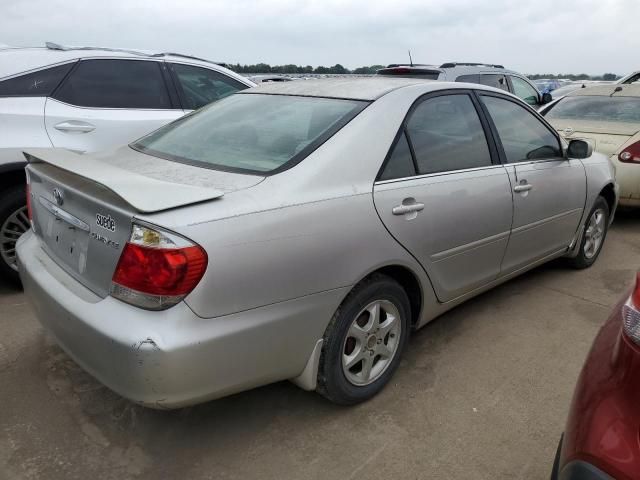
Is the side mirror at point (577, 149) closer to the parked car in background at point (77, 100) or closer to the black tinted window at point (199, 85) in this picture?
the black tinted window at point (199, 85)

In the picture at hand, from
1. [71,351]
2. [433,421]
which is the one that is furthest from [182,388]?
[433,421]

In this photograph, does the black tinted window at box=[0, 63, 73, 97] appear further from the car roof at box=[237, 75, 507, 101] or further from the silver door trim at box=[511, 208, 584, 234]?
the silver door trim at box=[511, 208, 584, 234]

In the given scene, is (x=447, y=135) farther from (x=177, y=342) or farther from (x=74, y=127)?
(x=74, y=127)

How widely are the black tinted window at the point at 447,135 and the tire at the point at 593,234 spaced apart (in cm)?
167

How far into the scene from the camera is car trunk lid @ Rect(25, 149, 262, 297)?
6.45ft

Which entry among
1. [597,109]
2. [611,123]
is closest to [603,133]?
[611,123]

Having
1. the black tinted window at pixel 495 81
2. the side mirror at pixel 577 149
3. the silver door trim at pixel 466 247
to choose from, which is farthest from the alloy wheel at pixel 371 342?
the black tinted window at pixel 495 81

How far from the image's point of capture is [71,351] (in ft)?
7.35

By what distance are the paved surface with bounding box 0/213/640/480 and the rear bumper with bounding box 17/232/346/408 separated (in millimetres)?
387

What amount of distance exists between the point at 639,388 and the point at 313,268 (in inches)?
47.5

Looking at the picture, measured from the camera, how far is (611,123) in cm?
609

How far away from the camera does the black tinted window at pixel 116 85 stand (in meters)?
4.04

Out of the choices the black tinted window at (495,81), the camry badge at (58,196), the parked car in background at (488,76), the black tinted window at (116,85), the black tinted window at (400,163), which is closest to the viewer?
the camry badge at (58,196)

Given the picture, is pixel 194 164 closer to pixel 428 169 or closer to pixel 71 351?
pixel 71 351
